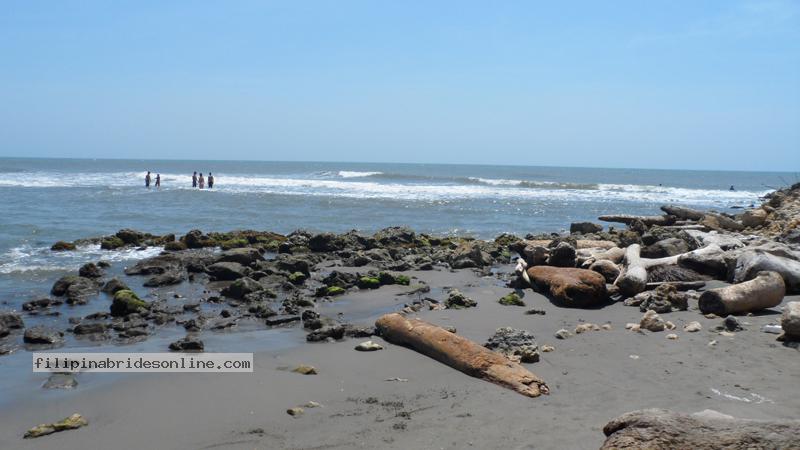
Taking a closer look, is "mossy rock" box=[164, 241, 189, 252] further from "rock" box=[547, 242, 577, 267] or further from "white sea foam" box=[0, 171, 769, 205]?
"white sea foam" box=[0, 171, 769, 205]

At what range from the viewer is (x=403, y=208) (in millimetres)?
32031

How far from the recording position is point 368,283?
1222 cm

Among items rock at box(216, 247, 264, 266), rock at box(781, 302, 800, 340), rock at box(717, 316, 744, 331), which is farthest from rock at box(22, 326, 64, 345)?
rock at box(781, 302, 800, 340)

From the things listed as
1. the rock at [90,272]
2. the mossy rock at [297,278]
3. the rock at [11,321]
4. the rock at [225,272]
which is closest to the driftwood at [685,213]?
the mossy rock at [297,278]

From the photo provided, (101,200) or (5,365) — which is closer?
(5,365)

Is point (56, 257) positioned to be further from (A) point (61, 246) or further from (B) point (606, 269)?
(B) point (606, 269)

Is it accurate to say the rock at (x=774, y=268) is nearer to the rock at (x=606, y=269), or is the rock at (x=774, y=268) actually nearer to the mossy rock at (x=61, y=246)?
the rock at (x=606, y=269)

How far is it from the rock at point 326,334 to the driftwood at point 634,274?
4453 mm

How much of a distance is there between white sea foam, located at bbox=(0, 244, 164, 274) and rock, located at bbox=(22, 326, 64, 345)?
5873mm

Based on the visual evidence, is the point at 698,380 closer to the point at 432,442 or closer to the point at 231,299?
the point at 432,442

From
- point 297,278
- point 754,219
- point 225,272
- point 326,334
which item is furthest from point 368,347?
point 754,219

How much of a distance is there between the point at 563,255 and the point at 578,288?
1.63m

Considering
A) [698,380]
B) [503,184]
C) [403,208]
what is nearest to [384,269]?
[698,380]

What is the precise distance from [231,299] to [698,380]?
25.0 feet
